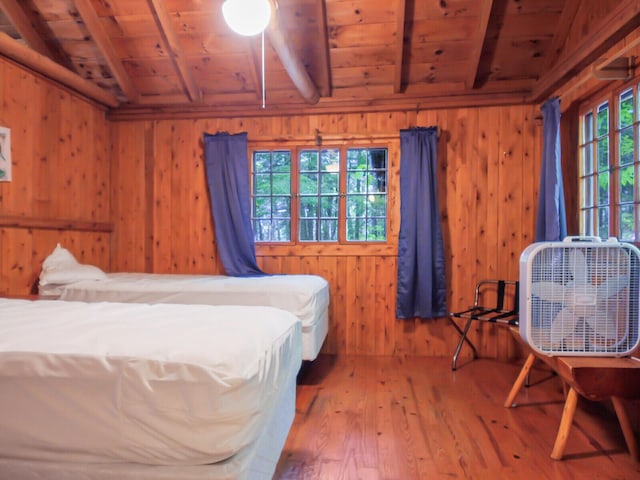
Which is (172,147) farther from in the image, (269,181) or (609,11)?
(609,11)

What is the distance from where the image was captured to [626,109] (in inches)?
93.1

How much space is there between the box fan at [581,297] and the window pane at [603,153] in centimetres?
117

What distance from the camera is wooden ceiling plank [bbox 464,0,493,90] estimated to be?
2.63 meters

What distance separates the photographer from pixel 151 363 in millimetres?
940

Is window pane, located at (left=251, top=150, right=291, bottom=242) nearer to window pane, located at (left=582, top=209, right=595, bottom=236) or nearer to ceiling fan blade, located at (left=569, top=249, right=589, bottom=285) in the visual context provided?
ceiling fan blade, located at (left=569, top=249, right=589, bottom=285)

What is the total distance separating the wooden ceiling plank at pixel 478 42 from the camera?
104 inches

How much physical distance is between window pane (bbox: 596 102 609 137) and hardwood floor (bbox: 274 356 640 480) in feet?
6.17

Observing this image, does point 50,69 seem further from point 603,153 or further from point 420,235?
point 603,153

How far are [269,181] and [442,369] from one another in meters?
2.31

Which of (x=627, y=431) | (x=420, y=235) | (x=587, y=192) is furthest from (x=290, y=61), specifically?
(x=627, y=431)

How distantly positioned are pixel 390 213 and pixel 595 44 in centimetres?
184

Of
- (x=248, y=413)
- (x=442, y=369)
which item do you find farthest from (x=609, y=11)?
(x=248, y=413)

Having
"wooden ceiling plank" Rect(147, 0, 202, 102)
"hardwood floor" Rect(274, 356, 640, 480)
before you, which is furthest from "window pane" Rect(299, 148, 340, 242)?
"hardwood floor" Rect(274, 356, 640, 480)

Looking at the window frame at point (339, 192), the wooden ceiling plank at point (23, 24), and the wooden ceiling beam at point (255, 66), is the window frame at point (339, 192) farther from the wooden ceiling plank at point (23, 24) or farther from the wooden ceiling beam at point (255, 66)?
the wooden ceiling plank at point (23, 24)
